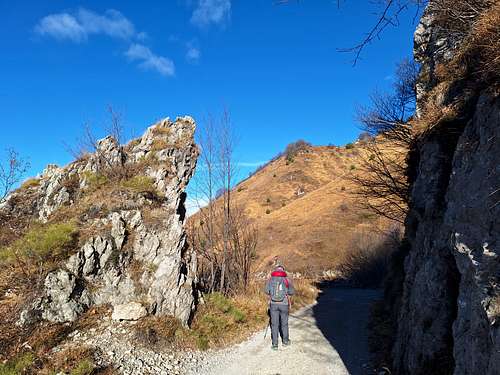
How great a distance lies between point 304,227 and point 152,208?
32462 mm

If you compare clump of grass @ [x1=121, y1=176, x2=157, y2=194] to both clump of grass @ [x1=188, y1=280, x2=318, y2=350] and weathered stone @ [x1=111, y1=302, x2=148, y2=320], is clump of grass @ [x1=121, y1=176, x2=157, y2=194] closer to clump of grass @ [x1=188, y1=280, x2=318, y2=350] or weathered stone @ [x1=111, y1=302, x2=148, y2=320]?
weathered stone @ [x1=111, y1=302, x2=148, y2=320]

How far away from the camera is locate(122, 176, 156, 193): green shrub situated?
39.7 feet

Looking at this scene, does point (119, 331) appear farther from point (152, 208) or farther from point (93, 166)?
point (93, 166)

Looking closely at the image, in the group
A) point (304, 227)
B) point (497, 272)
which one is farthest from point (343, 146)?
point (497, 272)

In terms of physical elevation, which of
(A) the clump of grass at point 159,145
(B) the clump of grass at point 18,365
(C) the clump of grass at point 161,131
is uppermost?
(C) the clump of grass at point 161,131

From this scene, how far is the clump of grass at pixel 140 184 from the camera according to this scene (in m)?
12.1

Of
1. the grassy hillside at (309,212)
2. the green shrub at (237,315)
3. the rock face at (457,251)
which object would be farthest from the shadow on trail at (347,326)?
the grassy hillside at (309,212)

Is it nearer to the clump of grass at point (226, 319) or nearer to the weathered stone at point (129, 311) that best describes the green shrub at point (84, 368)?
the weathered stone at point (129, 311)

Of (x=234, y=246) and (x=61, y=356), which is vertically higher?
(x=234, y=246)

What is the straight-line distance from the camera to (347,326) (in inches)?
440

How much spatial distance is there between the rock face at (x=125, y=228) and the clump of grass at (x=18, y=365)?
1.34 m

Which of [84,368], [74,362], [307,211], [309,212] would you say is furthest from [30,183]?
[307,211]

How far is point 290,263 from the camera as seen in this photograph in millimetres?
34938

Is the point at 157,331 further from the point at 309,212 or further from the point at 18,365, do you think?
the point at 309,212
